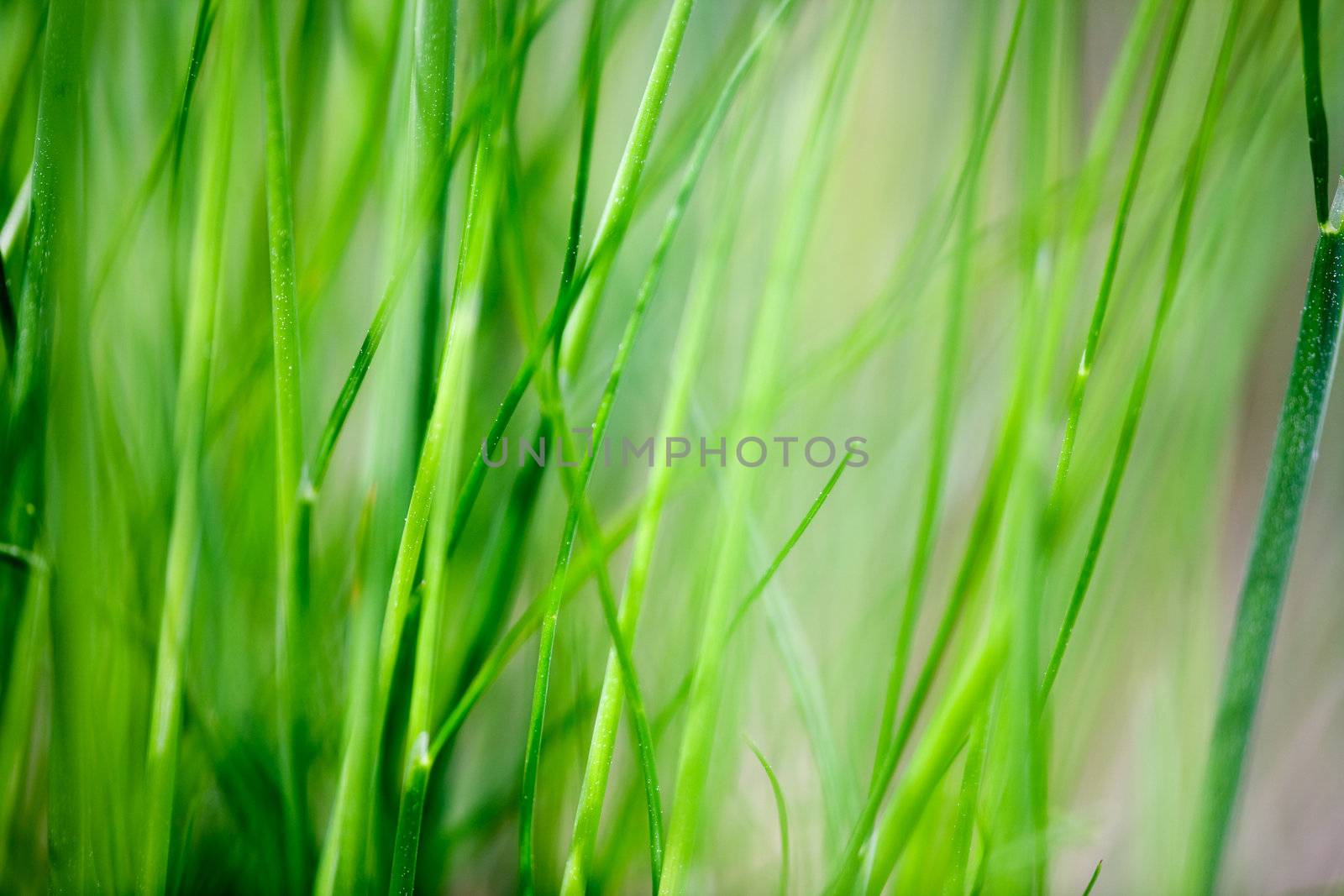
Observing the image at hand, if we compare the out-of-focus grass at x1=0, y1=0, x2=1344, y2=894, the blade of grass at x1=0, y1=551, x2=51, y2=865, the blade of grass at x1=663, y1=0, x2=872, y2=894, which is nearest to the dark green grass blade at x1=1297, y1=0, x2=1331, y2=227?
the out-of-focus grass at x1=0, y1=0, x2=1344, y2=894

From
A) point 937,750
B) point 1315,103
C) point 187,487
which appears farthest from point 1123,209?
point 187,487

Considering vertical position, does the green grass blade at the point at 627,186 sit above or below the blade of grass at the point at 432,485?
above

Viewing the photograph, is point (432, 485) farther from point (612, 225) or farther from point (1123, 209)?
point (1123, 209)

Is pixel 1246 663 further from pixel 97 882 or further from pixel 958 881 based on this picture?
pixel 97 882

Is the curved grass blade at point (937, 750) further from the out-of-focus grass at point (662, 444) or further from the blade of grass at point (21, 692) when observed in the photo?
the blade of grass at point (21, 692)

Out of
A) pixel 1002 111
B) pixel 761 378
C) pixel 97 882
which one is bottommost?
pixel 97 882

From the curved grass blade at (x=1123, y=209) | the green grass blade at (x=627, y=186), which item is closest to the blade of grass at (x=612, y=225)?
the green grass blade at (x=627, y=186)

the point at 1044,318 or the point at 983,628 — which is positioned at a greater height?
the point at 1044,318

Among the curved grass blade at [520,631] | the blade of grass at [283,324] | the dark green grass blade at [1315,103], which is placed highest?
the dark green grass blade at [1315,103]

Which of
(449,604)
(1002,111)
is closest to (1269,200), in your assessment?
(1002,111)
